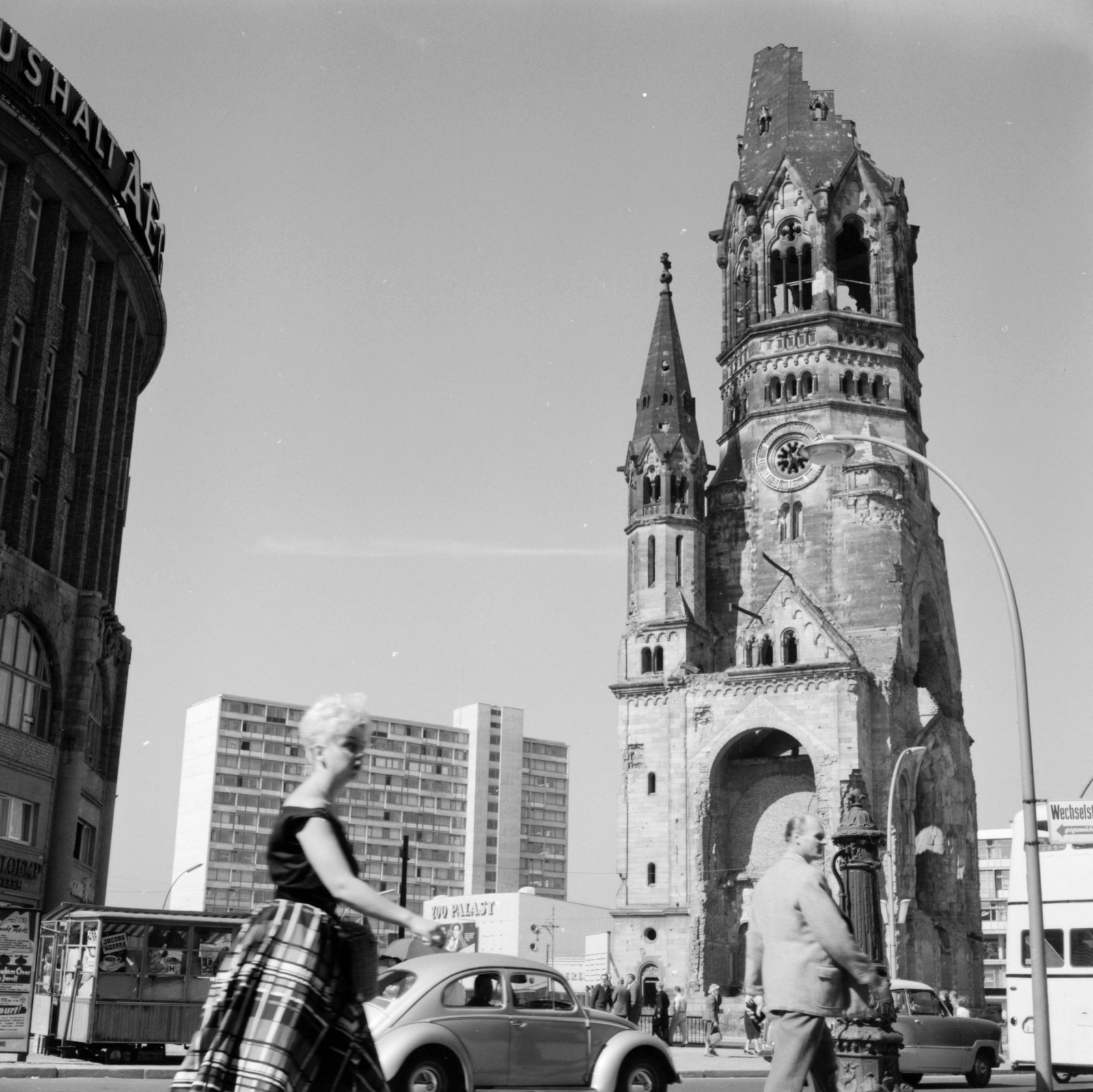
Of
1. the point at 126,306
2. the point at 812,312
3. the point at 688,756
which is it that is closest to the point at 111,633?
the point at 126,306

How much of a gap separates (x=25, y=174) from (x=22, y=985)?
66.9 ft

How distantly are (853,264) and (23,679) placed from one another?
163 ft

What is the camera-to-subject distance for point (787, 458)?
62.4 m

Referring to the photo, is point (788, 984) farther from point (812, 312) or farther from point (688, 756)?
point (812, 312)

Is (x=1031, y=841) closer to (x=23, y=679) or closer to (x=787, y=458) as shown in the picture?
(x=23, y=679)

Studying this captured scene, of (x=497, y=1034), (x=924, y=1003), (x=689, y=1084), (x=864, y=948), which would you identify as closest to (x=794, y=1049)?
(x=497, y=1034)

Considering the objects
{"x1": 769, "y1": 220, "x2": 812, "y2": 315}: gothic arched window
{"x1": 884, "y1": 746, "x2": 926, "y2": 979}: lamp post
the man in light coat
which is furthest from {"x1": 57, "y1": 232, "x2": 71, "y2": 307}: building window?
{"x1": 769, "y1": 220, "x2": 812, "y2": 315}: gothic arched window

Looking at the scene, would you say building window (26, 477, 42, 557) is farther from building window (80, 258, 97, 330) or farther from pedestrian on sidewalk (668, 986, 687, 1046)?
pedestrian on sidewalk (668, 986, 687, 1046)

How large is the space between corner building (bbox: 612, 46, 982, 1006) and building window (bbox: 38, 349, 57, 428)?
30796mm

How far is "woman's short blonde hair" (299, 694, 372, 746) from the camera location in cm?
482

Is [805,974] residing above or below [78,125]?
below

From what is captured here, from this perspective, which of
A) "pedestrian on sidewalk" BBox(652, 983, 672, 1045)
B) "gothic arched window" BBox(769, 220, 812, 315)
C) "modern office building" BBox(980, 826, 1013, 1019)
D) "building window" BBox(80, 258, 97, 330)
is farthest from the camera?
"modern office building" BBox(980, 826, 1013, 1019)

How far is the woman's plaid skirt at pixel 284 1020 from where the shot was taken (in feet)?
14.3

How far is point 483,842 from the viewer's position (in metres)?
161
